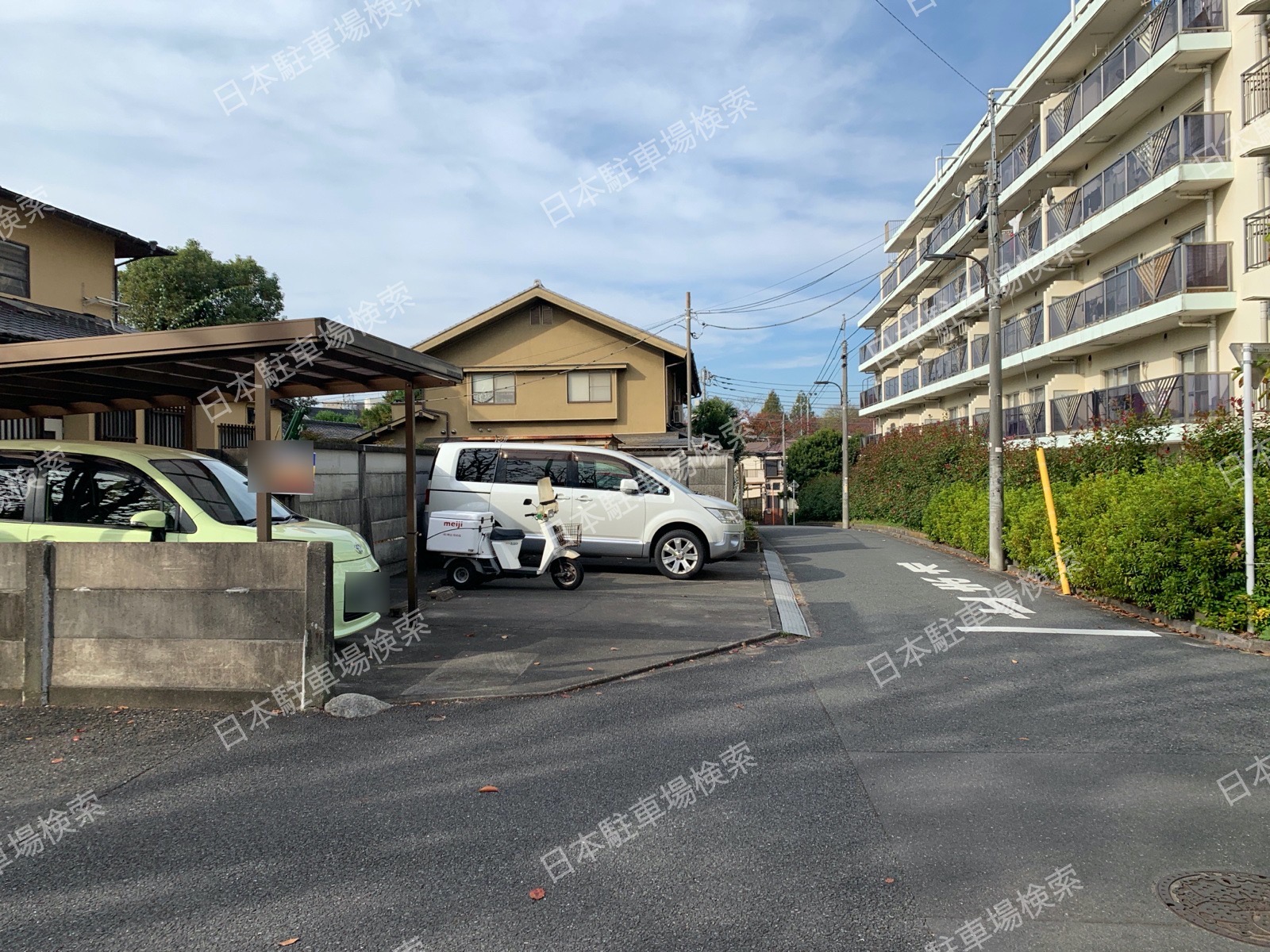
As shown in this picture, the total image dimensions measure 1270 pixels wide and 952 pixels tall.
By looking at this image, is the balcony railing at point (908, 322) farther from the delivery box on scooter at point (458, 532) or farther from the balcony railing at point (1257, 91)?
the delivery box on scooter at point (458, 532)

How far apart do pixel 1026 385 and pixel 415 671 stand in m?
25.5

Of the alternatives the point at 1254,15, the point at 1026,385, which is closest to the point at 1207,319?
the point at 1254,15

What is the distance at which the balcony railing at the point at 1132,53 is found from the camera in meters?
17.8

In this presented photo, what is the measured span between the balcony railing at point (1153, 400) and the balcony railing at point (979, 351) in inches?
252

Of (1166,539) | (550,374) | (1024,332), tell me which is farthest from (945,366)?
(1166,539)

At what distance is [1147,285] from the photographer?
755 inches

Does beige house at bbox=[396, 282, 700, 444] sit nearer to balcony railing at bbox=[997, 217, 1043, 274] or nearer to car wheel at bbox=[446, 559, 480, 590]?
balcony railing at bbox=[997, 217, 1043, 274]

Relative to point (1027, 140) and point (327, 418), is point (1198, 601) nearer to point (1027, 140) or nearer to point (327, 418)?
point (1027, 140)

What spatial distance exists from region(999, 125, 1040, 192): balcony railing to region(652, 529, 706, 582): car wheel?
1999 centimetres

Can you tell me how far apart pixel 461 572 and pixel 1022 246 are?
22.8 m

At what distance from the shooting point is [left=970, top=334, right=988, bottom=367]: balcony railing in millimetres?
29750

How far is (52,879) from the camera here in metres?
Answer: 3.36

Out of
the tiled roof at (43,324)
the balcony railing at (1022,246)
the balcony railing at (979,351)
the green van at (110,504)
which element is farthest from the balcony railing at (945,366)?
the green van at (110,504)

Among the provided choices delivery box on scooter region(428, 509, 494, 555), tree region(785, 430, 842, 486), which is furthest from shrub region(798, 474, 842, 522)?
delivery box on scooter region(428, 509, 494, 555)
